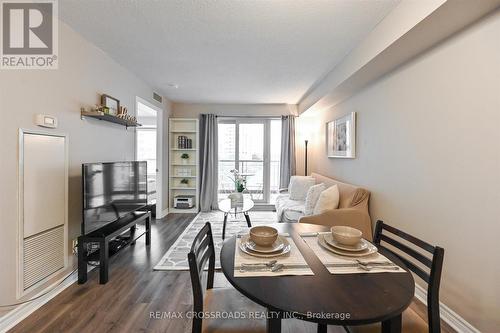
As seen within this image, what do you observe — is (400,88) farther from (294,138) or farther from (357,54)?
(294,138)

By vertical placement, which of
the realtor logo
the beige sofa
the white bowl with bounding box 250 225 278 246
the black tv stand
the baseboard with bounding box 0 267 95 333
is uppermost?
the realtor logo

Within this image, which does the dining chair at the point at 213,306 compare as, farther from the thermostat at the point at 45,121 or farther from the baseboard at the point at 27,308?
the thermostat at the point at 45,121

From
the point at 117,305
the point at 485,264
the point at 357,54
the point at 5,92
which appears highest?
the point at 357,54

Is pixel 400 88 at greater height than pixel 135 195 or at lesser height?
greater

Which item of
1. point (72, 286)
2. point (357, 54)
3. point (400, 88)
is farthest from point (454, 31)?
point (72, 286)

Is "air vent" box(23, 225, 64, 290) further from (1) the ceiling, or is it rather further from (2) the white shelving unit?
(2) the white shelving unit

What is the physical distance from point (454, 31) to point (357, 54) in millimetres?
883

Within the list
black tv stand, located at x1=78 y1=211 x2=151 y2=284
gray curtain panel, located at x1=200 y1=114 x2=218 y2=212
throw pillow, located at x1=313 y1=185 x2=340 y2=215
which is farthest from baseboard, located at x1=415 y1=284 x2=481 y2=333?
gray curtain panel, located at x1=200 y1=114 x2=218 y2=212

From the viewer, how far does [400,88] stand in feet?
7.42

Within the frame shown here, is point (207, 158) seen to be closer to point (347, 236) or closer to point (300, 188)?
point (300, 188)

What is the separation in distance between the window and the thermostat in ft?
11.3

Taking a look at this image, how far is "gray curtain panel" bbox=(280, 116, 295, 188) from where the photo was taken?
5117mm

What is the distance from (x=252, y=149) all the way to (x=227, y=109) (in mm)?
1087

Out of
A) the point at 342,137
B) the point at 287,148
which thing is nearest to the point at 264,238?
the point at 342,137
